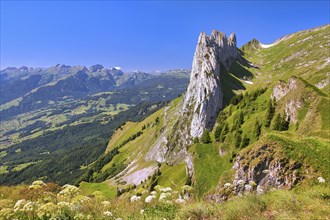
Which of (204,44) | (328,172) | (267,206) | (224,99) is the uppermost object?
(204,44)

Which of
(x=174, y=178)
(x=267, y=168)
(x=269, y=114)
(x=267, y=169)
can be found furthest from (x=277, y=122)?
(x=174, y=178)

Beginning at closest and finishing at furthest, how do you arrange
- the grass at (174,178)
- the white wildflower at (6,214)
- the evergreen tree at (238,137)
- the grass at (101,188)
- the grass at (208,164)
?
the white wildflower at (6,214) → the grass at (208,164) → the evergreen tree at (238,137) → the grass at (174,178) → the grass at (101,188)

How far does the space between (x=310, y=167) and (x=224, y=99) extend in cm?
9989

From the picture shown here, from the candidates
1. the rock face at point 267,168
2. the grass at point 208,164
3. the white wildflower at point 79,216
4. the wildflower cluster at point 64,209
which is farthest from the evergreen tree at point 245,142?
the white wildflower at point 79,216

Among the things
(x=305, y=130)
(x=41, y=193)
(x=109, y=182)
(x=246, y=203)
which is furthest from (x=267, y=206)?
(x=109, y=182)

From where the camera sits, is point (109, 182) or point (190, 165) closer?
point (190, 165)

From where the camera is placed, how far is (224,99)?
130375 millimetres

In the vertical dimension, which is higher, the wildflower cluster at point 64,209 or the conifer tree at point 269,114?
the conifer tree at point 269,114

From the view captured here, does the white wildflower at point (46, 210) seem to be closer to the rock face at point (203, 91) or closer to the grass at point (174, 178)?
the grass at point (174, 178)

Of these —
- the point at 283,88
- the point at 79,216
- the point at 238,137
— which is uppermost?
the point at 283,88

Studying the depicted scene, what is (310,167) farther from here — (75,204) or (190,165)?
(190,165)

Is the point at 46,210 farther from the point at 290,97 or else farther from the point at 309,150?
the point at 290,97

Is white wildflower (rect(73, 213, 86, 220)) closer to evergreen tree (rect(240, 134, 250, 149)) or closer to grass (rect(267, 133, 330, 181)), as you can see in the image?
grass (rect(267, 133, 330, 181))

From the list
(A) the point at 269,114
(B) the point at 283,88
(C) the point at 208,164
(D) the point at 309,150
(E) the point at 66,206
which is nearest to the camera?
(E) the point at 66,206
